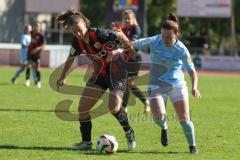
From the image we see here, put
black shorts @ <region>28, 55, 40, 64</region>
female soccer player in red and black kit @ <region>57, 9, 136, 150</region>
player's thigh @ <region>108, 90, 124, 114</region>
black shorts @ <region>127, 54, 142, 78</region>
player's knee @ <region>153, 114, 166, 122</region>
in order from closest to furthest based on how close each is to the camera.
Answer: female soccer player in red and black kit @ <region>57, 9, 136, 150</region>, player's thigh @ <region>108, 90, 124, 114</region>, player's knee @ <region>153, 114, 166, 122</region>, black shorts @ <region>127, 54, 142, 78</region>, black shorts @ <region>28, 55, 40, 64</region>

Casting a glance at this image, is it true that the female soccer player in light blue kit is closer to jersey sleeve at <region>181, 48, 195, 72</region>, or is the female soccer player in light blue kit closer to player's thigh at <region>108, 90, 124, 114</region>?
jersey sleeve at <region>181, 48, 195, 72</region>

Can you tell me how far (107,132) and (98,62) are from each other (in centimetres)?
228

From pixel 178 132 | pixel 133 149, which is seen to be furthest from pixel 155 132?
pixel 133 149

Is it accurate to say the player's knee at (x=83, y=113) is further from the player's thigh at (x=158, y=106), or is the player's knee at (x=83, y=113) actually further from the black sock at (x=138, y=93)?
the black sock at (x=138, y=93)

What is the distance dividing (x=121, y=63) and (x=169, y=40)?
1013 millimetres

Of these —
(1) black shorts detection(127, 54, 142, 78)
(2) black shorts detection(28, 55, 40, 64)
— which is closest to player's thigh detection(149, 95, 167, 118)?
(1) black shorts detection(127, 54, 142, 78)

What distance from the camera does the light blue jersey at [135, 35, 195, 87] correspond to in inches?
338

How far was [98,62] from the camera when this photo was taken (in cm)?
883

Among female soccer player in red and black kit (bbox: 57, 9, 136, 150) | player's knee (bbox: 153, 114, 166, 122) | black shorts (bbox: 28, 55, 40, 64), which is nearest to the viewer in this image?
female soccer player in red and black kit (bbox: 57, 9, 136, 150)

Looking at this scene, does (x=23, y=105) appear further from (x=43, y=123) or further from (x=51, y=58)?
(x=51, y=58)

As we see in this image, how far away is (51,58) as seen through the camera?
3556cm

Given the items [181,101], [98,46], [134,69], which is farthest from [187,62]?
[134,69]

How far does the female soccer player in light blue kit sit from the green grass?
543 millimetres

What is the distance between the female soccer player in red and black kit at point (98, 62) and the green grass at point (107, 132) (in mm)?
496
